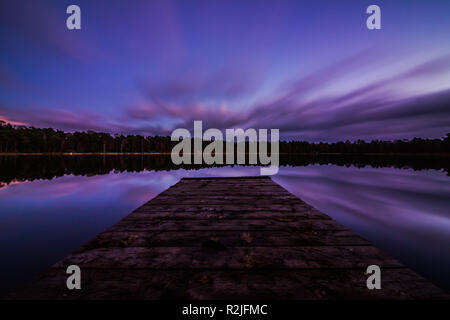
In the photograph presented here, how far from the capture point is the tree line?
318 ft

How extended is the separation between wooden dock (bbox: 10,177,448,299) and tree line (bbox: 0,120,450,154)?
13340cm

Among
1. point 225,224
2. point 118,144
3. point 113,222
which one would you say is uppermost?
point 118,144

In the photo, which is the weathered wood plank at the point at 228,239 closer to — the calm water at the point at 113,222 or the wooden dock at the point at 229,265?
the wooden dock at the point at 229,265

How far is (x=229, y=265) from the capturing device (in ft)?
8.87

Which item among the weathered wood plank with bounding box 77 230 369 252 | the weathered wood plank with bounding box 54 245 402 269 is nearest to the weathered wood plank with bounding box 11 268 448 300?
the weathered wood plank with bounding box 54 245 402 269

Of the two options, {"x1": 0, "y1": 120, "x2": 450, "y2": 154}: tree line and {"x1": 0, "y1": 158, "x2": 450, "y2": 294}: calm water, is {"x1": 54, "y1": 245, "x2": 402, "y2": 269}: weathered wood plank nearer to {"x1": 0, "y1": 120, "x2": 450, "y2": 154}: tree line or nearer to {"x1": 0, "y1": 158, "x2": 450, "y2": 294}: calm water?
{"x1": 0, "y1": 158, "x2": 450, "y2": 294}: calm water

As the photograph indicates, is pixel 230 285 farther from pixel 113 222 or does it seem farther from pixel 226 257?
pixel 113 222

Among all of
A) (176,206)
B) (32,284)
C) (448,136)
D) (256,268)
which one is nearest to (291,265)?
(256,268)

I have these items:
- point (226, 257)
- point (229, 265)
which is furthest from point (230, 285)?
point (226, 257)

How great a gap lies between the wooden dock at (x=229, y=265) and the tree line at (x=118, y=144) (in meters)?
133

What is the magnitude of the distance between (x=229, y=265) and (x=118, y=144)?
14301 centimetres

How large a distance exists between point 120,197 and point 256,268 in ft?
38.9

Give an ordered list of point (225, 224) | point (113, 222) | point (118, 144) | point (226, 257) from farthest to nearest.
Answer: point (118, 144) < point (113, 222) < point (225, 224) < point (226, 257)

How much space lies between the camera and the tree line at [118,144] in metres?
96.9
